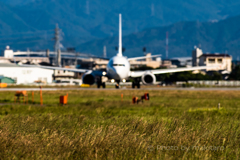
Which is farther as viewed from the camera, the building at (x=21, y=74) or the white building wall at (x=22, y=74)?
the white building wall at (x=22, y=74)

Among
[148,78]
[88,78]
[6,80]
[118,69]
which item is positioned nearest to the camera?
[118,69]

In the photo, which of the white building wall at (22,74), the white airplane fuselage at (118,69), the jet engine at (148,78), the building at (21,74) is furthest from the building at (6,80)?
the white airplane fuselage at (118,69)

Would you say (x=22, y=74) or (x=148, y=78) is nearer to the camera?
(x=148, y=78)

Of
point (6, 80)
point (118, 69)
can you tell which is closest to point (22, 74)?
point (6, 80)

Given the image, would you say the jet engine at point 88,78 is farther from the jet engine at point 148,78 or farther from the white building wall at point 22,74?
the white building wall at point 22,74

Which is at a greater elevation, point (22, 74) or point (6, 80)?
point (22, 74)

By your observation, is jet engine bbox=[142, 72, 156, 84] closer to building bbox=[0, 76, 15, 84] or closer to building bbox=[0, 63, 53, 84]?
building bbox=[0, 76, 15, 84]

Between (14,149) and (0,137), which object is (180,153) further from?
(0,137)

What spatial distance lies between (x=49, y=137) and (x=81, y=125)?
4047 mm

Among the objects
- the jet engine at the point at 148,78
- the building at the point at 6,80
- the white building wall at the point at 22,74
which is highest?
the white building wall at the point at 22,74

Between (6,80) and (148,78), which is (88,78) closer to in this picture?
(148,78)

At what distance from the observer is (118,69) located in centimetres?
5700

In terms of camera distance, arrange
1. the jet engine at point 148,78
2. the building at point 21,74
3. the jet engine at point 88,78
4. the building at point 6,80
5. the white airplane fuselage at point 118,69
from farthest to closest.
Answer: the building at point 21,74
the building at point 6,80
the jet engine at point 148,78
the jet engine at point 88,78
the white airplane fuselage at point 118,69

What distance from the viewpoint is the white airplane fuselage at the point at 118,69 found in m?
57.1
